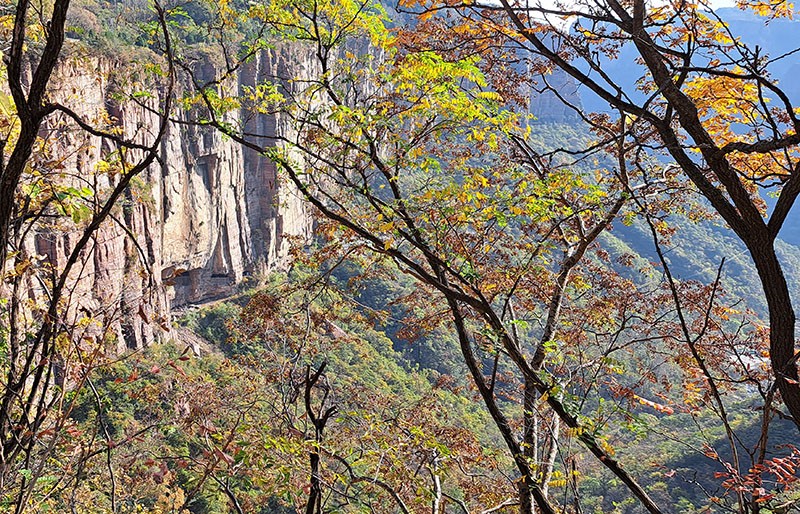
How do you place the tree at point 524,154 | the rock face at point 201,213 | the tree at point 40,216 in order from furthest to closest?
1. the rock face at point 201,213
2. the tree at point 524,154
3. the tree at point 40,216

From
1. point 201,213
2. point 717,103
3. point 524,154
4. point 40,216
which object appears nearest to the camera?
point 40,216

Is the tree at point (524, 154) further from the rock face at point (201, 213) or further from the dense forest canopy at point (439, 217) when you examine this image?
the rock face at point (201, 213)

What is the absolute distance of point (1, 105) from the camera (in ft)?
8.10

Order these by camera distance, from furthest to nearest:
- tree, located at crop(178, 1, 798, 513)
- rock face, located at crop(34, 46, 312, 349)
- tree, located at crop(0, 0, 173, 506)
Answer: rock face, located at crop(34, 46, 312, 349), tree, located at crop(178, 1, 798, 513), tree, located at crop(0, 0, 173, 506)

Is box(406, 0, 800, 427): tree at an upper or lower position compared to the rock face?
lower

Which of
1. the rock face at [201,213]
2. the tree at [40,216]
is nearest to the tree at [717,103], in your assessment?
the tree at [40,216]

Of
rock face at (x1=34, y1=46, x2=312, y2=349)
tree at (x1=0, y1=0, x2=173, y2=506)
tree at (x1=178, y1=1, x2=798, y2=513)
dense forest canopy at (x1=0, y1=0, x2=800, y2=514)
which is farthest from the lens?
rock face at (x1=34, y1=46, x2=312, y2=349)

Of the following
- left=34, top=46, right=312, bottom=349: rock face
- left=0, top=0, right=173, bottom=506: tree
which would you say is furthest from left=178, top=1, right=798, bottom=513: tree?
left=34, top=46, right=312, bottom=349: rock face

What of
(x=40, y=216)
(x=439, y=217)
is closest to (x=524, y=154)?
(x=439, y=217)

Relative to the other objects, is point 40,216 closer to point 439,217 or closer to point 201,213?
point 439,217

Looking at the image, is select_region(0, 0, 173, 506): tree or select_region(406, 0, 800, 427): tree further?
select_region(406, 0, 800, 427): tree

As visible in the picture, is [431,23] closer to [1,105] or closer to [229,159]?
[1,105]

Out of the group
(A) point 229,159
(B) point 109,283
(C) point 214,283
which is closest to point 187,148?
(A) point 229,159

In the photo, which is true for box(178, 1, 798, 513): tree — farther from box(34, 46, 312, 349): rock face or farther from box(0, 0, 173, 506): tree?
box(34, 46, 312, 349): rock face
